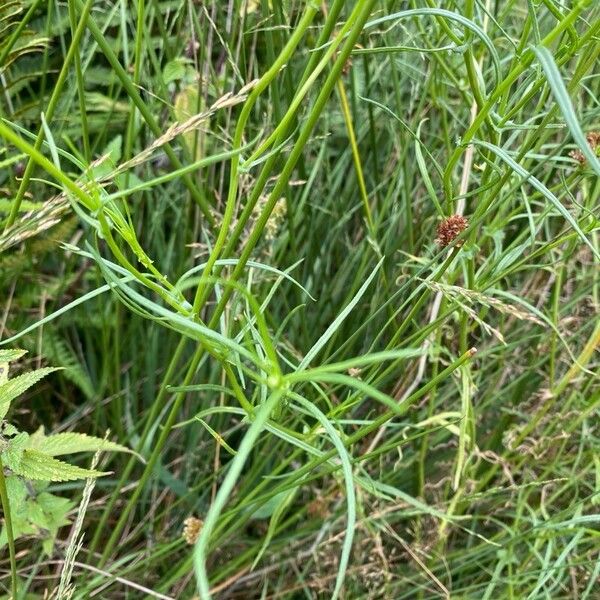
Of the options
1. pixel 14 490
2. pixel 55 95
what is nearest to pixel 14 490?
pixel 14 490

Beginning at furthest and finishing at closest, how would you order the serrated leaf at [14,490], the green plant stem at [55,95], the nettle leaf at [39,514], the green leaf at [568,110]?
the nettle leaf at [39,514], the serrated leaf at [14,490], the green plant stem at [55,95], the green leaf at [568,110]

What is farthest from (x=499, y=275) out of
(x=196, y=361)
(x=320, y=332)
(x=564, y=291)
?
(x=564, y=291)

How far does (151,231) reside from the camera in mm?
1083

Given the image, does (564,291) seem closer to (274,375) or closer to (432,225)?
(432,225)

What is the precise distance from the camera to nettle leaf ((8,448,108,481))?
24.0 inches

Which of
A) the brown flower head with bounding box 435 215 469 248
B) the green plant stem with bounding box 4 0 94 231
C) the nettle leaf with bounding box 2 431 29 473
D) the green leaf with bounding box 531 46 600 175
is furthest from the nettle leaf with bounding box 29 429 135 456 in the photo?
the green leaf with bounding box 531 46 600 175

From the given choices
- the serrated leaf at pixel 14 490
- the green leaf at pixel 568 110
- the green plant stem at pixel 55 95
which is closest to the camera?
the green leaf at pixel 568 110

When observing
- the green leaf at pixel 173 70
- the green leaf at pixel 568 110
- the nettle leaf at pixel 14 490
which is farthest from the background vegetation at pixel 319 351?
the green leaf at pixel 568 110

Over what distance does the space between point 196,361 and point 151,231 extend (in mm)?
507

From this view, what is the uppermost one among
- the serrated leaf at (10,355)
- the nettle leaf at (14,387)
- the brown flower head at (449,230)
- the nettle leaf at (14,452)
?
the brown flower head at (449,230)

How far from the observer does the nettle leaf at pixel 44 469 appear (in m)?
0.61

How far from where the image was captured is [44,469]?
61 cm

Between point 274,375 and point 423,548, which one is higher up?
point 274,375

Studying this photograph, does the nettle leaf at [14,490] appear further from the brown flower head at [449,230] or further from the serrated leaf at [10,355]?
the brown flower head at [449,230]
